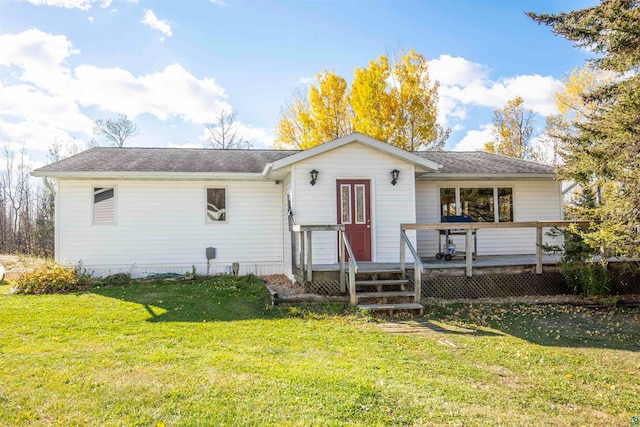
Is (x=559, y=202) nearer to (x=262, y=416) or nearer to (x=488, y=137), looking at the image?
(x=262, y=416)

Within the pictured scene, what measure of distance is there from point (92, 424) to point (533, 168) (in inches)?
506

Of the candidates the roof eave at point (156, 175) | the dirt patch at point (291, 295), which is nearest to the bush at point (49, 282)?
the roof eave at point (156, 175)

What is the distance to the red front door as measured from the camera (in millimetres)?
10047

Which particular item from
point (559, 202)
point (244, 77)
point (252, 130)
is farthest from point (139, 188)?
point (252, 130)

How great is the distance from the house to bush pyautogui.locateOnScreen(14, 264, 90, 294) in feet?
4.24

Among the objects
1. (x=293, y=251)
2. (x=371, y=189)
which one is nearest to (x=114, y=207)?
(x=293, y=251)

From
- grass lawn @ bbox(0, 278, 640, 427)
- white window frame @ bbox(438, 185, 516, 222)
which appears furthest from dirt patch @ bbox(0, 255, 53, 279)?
white window frame @ bbox(438, 185, 516, 222)

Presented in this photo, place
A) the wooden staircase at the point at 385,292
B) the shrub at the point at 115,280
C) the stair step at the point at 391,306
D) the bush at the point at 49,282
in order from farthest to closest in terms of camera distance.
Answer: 1. the shrub at the point at 115,280
2. the bush at the point at 49,282
3. the wooden staircase at the point at 385,292
4. the stair step at the point at 391,306

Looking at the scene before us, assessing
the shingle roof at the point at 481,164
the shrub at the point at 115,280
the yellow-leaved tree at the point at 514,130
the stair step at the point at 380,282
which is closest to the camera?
the stair step at the point at 380,282

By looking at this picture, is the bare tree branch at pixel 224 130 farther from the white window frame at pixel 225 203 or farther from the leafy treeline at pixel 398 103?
the white window frame at pixel 225 203

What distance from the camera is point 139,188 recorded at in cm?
1148

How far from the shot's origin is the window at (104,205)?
447 inches

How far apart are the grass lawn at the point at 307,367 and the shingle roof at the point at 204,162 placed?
4.60 metres

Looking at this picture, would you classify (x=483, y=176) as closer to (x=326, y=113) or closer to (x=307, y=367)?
(x=307, y=367)
